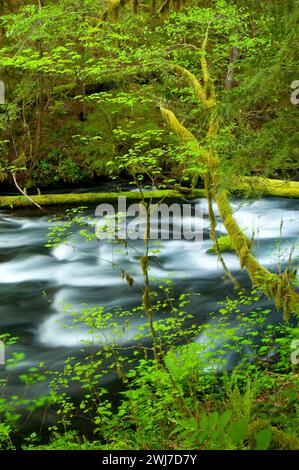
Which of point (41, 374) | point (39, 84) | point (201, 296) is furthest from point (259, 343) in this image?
point (39, 84)

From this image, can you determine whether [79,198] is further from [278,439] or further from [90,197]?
[278,439]

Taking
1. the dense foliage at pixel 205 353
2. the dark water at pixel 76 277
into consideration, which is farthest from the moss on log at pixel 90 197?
the dense foliage at pixel 205 353

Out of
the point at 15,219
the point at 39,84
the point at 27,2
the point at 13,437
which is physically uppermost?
the point at 27,2

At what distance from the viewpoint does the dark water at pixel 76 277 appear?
19.6 feet

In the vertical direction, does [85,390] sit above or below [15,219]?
below

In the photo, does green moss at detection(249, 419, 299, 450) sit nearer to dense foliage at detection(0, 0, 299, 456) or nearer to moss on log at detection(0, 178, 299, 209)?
dense foliage at detection(0, 0, 299, 456)

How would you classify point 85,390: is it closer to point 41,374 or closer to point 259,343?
point 41,374

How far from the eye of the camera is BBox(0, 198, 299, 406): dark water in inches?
235

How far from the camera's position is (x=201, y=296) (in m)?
7.01

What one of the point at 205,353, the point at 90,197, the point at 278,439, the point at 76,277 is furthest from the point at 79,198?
the point at 278,439

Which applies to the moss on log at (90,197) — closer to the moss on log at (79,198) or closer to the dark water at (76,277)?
the moss on log at (79,198)

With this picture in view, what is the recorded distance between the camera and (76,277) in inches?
314
